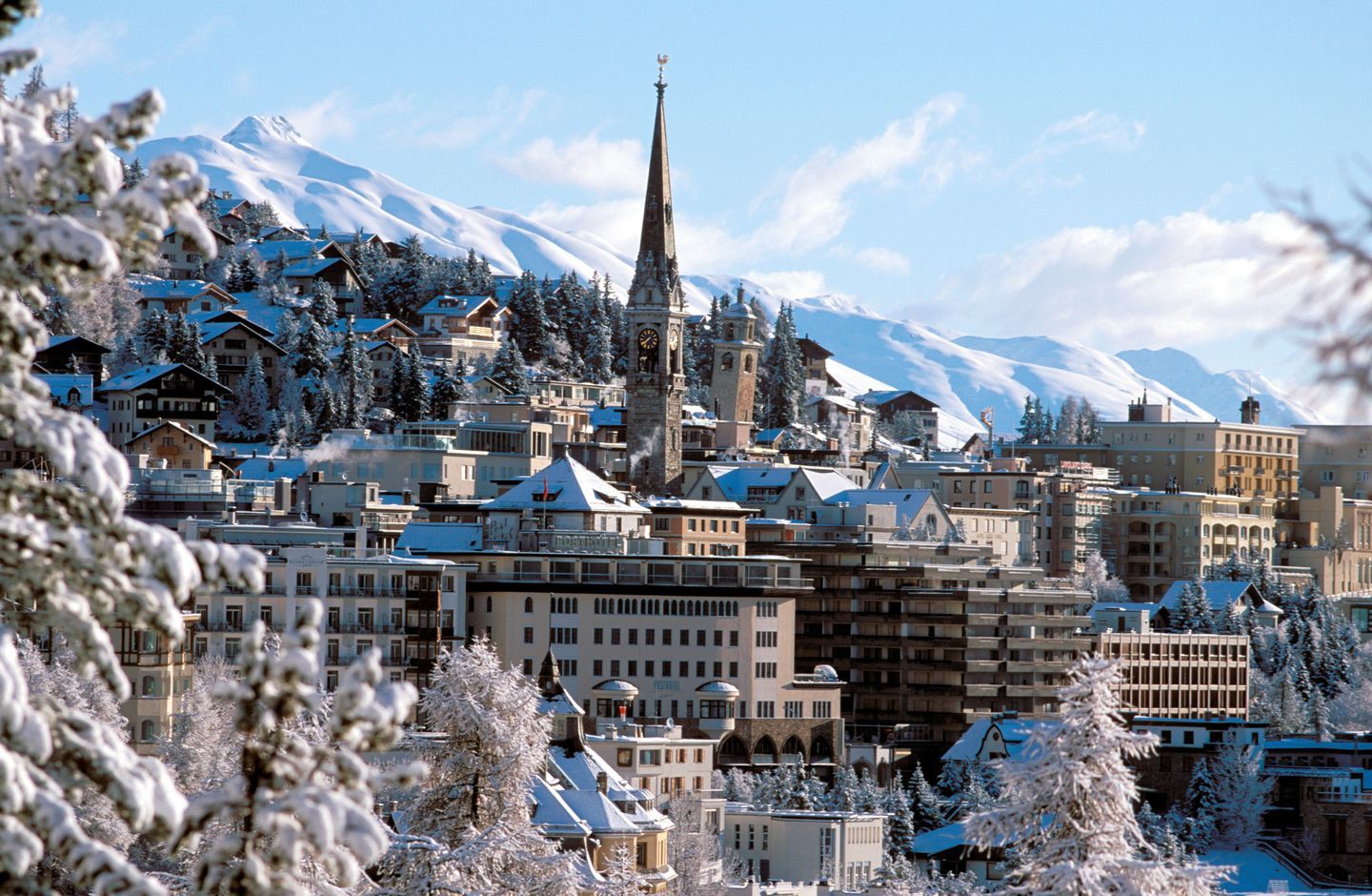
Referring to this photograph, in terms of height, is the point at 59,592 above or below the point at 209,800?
above

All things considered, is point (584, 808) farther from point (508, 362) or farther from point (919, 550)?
point (508, 362)

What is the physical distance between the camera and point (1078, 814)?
29875 millimetres

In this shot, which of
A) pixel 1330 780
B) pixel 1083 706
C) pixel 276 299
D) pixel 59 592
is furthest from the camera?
pixel 276 299

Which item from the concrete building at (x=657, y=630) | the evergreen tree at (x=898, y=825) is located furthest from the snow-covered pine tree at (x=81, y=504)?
the concrete building at (x=657, y=630)

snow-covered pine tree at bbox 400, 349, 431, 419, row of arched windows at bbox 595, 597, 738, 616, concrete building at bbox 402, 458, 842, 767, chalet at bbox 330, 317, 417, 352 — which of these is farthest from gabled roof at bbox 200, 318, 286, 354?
row of arched windows at bbox 595, 597, 738, 616

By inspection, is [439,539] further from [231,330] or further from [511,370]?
[231,330]

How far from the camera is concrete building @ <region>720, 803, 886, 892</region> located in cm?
9825

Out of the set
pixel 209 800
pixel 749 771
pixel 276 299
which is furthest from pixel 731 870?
pixel 276 299

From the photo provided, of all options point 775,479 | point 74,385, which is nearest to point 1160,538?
point 775,479

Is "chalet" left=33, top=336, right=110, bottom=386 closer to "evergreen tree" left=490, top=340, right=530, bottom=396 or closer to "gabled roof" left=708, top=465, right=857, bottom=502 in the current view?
"evergreen tree" left=490, top=340, right=530, bottom=396

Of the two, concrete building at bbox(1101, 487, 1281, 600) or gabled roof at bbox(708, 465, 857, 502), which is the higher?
gabled roof at bbox(708, 465, 857, 502)

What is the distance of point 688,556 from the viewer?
117 meters

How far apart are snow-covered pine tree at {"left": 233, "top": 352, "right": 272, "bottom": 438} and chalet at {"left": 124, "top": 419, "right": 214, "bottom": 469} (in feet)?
81.7

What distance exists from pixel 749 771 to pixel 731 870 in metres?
19.5
